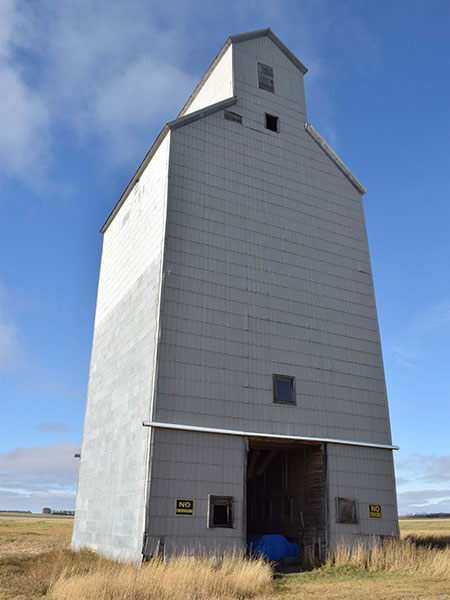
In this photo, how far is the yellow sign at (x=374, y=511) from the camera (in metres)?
18.7

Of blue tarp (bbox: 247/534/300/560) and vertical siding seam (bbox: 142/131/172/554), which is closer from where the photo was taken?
vertical siding seam (bbox: 142/131/172/554)

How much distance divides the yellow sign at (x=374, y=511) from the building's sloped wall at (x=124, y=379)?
27.7 feet

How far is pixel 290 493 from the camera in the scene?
2044 centimetres

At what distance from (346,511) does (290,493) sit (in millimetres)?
2752

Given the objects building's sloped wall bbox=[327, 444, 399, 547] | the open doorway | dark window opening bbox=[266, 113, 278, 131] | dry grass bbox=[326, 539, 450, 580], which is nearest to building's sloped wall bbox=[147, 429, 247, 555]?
the open doorway

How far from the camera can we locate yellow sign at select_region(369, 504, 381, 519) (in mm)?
18719

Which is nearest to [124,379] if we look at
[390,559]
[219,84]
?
[390,559]

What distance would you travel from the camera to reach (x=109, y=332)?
76.5ft

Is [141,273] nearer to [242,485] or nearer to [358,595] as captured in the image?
[242,485]

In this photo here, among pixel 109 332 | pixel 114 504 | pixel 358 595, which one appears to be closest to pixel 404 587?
pixel 358 595

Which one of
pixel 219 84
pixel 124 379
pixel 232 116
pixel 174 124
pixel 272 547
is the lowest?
pixel 272 547

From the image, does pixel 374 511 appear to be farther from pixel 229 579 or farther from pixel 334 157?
pixel 334 157

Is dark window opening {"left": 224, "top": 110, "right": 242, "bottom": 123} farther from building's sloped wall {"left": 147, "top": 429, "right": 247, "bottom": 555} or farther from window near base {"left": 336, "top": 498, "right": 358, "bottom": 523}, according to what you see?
window near base {"left": 336, "top": 498, "right": 358, "bottom": 523}

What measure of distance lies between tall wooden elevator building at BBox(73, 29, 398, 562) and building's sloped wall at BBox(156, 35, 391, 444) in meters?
0.06
